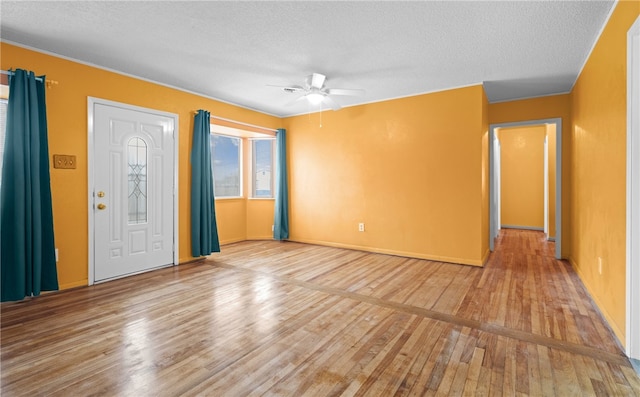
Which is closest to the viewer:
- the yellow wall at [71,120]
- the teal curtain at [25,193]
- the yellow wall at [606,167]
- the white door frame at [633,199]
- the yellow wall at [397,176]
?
the white door frame at [633,199]

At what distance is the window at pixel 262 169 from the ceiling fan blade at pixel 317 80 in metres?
2.98

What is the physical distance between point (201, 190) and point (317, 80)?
2.46m

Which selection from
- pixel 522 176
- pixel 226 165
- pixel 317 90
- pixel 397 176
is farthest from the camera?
pixel 522 176

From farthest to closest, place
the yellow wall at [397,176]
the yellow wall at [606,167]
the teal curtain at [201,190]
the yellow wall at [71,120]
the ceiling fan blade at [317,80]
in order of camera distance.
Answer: the teal curtain at [201,190]
the yellow wall at [397,176]
the ceiling fan blade at [317,80]
the yellow wall at [71,120]
the yellow wall at [606,167]

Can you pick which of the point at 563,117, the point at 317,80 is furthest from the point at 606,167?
the point at 317,80

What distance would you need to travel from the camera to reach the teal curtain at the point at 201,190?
4.68 metres

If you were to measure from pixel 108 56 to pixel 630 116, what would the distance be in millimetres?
4830

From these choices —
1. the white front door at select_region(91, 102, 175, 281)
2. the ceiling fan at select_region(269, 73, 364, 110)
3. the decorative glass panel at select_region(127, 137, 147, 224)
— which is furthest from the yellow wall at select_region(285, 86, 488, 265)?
the decorative glass panel at select_region(127, 137, 147, 224)

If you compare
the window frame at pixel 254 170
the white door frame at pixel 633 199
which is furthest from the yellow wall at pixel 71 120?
the white door frame at pixel 633 199

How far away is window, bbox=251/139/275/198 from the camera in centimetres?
662

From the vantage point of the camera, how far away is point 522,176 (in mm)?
8086

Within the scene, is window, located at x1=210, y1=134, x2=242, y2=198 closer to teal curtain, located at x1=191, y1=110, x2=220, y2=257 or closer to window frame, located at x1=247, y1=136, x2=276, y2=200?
window frame, located at x1=247, y1=136, x2=276, y2=200

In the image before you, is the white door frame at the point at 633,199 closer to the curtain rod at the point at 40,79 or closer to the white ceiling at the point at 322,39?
the white ceiling at the point at 322,39

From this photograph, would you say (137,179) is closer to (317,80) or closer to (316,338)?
(317,80)
